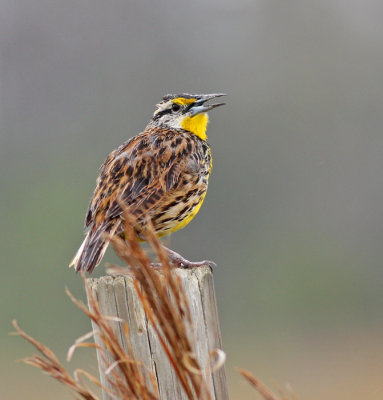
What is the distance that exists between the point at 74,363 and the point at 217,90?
593cm

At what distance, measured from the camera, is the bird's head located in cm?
436

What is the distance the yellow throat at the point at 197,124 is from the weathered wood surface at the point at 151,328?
166 cm

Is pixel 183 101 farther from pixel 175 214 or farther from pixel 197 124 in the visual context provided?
pixel 175 214

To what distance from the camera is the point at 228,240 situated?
14453 millimetres

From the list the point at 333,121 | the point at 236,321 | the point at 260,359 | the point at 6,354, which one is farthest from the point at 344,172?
the point at 6,354

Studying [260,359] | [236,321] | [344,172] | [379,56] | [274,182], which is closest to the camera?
[260,359]

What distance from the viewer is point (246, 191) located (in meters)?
15.0

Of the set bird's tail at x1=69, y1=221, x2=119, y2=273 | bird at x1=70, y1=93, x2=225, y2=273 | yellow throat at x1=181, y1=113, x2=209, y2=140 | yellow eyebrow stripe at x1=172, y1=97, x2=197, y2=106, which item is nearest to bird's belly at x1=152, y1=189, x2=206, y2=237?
bird at x1=70, y1=93, x2=225, y2=273

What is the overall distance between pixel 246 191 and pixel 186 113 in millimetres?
10672

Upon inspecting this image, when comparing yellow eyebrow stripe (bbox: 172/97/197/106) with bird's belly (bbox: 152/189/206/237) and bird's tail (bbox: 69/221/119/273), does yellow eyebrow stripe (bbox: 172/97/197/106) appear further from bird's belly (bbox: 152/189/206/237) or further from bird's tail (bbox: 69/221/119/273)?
bird's tail (bbox: 69/221/119/273)

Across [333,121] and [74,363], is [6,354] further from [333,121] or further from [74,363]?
[333,121]

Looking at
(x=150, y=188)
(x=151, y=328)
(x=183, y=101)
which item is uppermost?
(x=183, y=101)

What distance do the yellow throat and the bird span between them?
119 mm

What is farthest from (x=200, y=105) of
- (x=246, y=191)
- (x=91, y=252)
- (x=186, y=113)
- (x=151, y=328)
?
(x=246, y=191)
